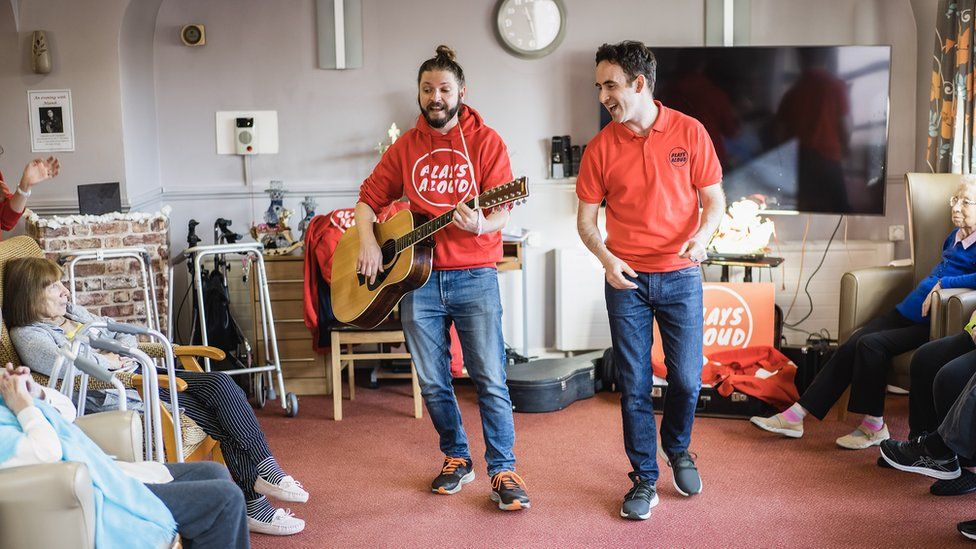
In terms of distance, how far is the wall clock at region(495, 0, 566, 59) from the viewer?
17.0ft

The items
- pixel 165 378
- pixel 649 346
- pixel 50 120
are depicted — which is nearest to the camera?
pixel 165 378

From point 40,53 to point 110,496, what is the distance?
3.16 metres

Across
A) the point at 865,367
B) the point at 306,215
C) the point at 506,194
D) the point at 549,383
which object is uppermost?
the point at 506,194

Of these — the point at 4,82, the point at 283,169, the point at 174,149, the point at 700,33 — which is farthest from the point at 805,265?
the point at 4,82

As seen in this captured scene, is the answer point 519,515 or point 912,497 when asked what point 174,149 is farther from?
point 912,497

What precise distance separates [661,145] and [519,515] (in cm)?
129

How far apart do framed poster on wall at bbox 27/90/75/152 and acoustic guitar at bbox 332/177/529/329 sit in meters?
1.92

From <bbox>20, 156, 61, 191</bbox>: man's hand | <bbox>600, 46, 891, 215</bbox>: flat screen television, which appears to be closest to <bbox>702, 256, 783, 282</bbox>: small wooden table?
<bbox>600, 46, 891, 215</bbox>: flat screen television

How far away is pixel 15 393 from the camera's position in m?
2.21

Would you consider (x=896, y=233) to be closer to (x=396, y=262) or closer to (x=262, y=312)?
(x=396, y=262)

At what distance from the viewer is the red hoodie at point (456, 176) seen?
320cm

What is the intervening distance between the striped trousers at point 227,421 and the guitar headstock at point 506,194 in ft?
3.49

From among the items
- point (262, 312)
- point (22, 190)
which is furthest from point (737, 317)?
point (22, 190)

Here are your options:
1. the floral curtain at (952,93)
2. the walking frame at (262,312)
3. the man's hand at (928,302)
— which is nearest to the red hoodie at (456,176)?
the walking frame at (262,312)
